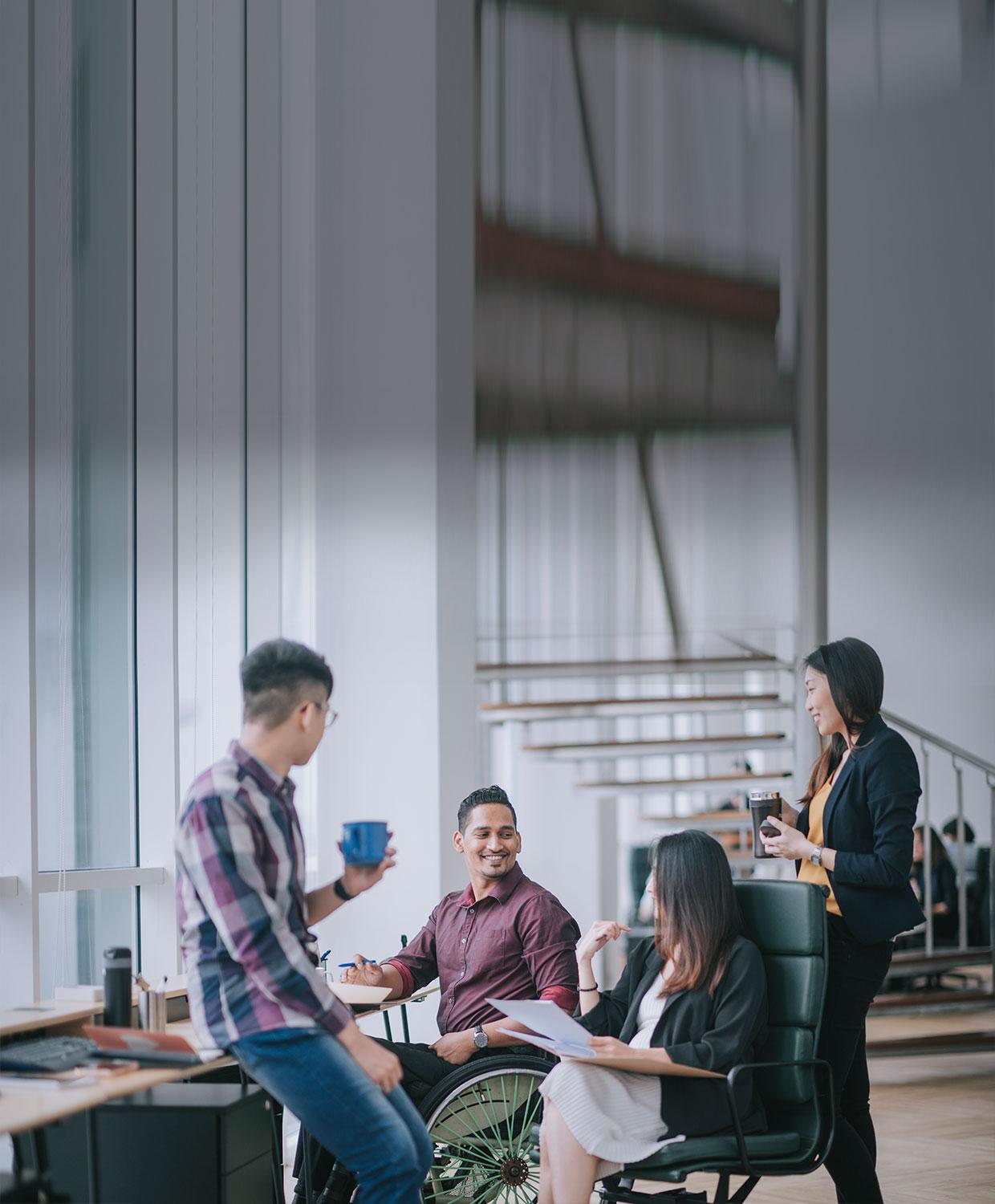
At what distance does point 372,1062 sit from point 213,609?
3.15 m

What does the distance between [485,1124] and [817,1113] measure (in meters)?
0.71

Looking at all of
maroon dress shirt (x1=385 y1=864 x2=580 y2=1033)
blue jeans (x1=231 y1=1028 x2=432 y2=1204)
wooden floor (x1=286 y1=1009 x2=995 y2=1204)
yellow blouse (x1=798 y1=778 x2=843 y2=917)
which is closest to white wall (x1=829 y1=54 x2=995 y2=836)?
wooden floor (x1=286 y1=1009 x2=995 y2=1204)

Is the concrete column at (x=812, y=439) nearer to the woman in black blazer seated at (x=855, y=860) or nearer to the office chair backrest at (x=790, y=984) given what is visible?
the woman in black blazer seated at (x=855, y=860)

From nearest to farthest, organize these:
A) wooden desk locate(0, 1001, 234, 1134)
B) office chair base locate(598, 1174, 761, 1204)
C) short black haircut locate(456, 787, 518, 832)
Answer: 1. wooden desk locate(0, 1001, 234, 1134)
2. office chair base locate(598, 1174, 761, 1204)
3. short black haircut locate(456, 787, 518, 832)

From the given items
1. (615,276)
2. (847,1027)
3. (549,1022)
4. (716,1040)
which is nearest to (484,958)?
(549,1022)

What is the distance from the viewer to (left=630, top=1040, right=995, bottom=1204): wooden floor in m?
4.08

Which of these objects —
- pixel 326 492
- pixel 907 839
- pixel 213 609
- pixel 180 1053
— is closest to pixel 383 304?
pixel 326 492

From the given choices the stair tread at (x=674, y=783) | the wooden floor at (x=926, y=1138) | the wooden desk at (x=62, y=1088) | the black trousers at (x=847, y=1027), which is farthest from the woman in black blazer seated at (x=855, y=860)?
the stair tread at (x=674, y=783)

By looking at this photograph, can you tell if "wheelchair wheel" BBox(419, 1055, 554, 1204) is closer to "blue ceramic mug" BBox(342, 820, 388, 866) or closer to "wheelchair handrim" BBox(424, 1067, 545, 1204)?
"wheelchair handrim" BBox(424, 1067, 545, 1204)

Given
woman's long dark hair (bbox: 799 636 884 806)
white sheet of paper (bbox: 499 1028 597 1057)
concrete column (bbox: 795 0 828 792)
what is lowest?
white sheet of paper (bbox: 499 1028 597 1057)

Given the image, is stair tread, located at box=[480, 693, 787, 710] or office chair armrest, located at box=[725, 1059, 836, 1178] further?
stair tread, located at box=[480, 693, 787, 710]

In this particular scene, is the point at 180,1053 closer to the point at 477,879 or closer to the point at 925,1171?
the point at 477,879

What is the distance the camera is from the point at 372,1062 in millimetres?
2432

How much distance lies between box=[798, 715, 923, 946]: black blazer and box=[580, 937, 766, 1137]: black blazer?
34 cm
